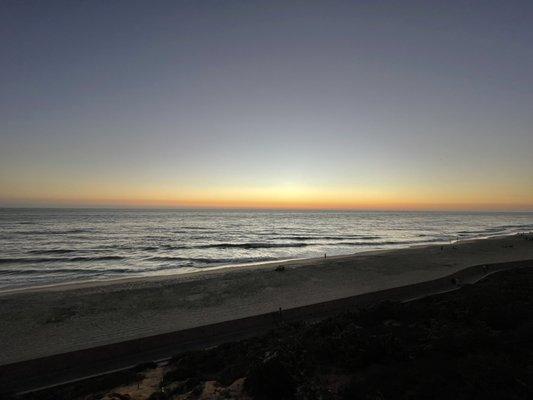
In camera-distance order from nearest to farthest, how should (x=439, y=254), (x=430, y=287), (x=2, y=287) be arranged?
(x=430, y=287) < (x=2, y=287) < (x=439, y=254)

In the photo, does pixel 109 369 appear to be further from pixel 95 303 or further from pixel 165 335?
pixel 95 303

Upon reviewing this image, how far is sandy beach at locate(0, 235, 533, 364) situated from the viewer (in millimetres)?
13650

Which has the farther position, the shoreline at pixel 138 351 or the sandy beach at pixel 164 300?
the sandy beach at pixel 164 300

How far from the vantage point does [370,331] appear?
1056 centimetres

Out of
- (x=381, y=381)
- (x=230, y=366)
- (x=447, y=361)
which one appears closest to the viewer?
(x=381, y=381)

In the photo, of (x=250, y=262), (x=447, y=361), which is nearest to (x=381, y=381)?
(x=447, y=361)

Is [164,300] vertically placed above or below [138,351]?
below

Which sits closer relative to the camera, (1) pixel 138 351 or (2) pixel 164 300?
(1) pixel 138 351

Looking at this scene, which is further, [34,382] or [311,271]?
[311,271]

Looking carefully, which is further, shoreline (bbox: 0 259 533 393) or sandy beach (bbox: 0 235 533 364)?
sandy beach (bbox: 0 235 533 364)

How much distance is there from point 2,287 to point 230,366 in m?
22.8

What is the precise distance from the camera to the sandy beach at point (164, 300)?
13.6 m

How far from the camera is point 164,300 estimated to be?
19094 millimetres

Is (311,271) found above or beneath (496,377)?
beneath
